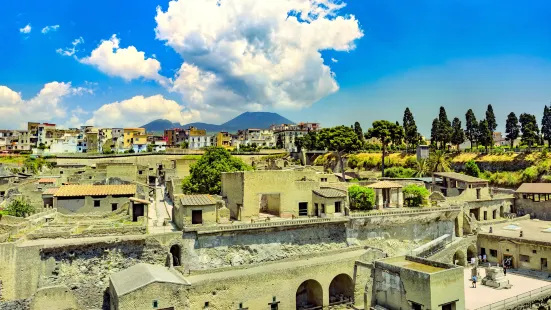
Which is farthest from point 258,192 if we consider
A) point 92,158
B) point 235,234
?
point 92,158

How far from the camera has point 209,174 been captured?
41.3 metres

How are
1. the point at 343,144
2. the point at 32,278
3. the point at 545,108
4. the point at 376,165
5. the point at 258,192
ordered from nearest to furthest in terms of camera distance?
the point at 32,278, the point at 258,192, the point at 545,108, the point at 343,144, the point at 376,165

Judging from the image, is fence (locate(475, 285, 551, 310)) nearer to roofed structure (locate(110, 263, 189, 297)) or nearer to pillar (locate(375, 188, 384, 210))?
pillar (locate(375, 188, 384, 210))

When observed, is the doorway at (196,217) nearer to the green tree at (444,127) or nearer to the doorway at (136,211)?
the doorway at (136,211)

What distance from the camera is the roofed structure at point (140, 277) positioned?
791 inches

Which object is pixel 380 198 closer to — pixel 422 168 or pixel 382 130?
pixel 422 168

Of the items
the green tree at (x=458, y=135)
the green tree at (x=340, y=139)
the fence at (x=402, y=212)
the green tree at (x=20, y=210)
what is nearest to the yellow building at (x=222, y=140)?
the green tree at (x=340, y=139)

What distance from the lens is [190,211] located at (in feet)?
87.8

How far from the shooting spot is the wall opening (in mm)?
33688

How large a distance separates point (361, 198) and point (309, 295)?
12.5 metres

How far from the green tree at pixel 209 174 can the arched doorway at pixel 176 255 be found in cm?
1453

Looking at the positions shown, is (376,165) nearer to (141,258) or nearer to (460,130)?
(460,130)

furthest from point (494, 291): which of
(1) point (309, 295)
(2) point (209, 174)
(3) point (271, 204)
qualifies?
(2) point (209, 174)

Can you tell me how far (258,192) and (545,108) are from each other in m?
46.9
